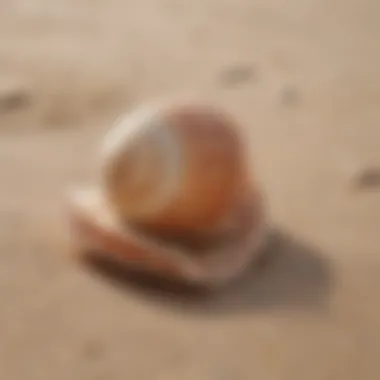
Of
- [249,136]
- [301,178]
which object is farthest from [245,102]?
[301,178]

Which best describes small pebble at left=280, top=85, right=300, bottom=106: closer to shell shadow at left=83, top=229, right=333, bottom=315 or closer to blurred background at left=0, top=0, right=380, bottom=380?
blurred background at left=0, top=0, right=380, bottom=380

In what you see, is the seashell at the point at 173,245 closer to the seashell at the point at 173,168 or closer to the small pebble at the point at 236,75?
the seashell at the point at 173,168

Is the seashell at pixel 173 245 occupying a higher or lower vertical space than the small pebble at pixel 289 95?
lower

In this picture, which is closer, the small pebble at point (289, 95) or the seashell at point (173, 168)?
the seashell at point (173, 168)

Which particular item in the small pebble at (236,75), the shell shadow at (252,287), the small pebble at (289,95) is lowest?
the shell shadow at (252,287)

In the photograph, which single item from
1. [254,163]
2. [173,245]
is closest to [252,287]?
[173,245]

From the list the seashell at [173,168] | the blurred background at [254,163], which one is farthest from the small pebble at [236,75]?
the seashell at [173,168]
